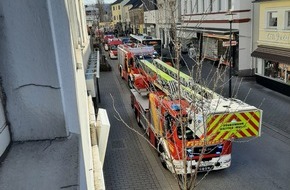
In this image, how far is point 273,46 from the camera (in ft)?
66.5

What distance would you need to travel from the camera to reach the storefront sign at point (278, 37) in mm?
18906

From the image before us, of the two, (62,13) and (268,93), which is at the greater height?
(62,13)

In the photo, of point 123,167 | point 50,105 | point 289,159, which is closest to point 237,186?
point 289,159

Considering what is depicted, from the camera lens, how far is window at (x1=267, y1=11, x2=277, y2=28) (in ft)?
66.3

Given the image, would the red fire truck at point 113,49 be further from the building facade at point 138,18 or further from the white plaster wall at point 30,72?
the white plaster wall at point 30,72

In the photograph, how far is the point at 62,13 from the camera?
64.3 inches

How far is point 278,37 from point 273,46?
749 millimetres

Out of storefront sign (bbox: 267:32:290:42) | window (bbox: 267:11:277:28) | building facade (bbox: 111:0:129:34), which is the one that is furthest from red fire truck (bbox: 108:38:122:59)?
building facade (bbox: 111:0:129:34)

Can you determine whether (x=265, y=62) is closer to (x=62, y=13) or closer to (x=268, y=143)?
(x=268, y=143)

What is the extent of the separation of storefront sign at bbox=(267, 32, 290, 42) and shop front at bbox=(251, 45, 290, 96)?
520 mm

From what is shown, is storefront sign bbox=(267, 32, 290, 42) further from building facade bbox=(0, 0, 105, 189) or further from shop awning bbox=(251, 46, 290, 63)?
building facade bbox=(0, 0, 105, 189)

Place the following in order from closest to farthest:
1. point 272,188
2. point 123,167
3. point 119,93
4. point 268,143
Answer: point 272,188 → point 123,167 → point 268,143 → point 119,93

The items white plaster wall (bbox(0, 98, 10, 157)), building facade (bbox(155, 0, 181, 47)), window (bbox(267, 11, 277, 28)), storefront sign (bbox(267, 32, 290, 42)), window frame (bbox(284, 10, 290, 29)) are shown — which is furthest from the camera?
window (bbox(267, 11, 277, 28))

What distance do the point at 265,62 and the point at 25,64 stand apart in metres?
21.8
